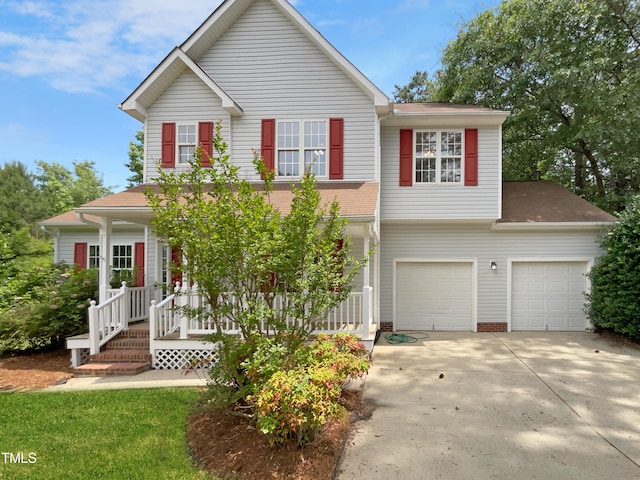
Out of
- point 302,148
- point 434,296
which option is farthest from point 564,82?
point 302,148

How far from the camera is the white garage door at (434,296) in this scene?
404 inches

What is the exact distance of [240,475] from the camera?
10.9 feet

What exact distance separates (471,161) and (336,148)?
12.5ft

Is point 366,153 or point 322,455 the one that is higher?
point 366,153

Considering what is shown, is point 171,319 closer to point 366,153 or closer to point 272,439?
point 272,439

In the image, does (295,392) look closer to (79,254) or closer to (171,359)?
(171,359)

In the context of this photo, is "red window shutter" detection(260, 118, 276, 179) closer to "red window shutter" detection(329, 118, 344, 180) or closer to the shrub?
"red window shutter" detection(329, 118, 344, 180)

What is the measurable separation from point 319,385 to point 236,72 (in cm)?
866

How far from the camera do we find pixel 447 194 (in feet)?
31.8

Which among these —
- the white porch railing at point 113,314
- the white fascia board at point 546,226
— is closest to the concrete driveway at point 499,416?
the white fascia board at point 546,226

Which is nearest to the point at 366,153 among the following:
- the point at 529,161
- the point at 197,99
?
the point at 197,99

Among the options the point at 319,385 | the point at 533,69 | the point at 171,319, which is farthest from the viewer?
the point at 533,69

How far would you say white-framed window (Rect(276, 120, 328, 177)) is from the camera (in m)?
9.20

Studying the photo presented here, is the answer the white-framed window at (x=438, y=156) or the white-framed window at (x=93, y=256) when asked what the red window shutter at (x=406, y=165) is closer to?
the white-framed window at (x=438, y=156)
